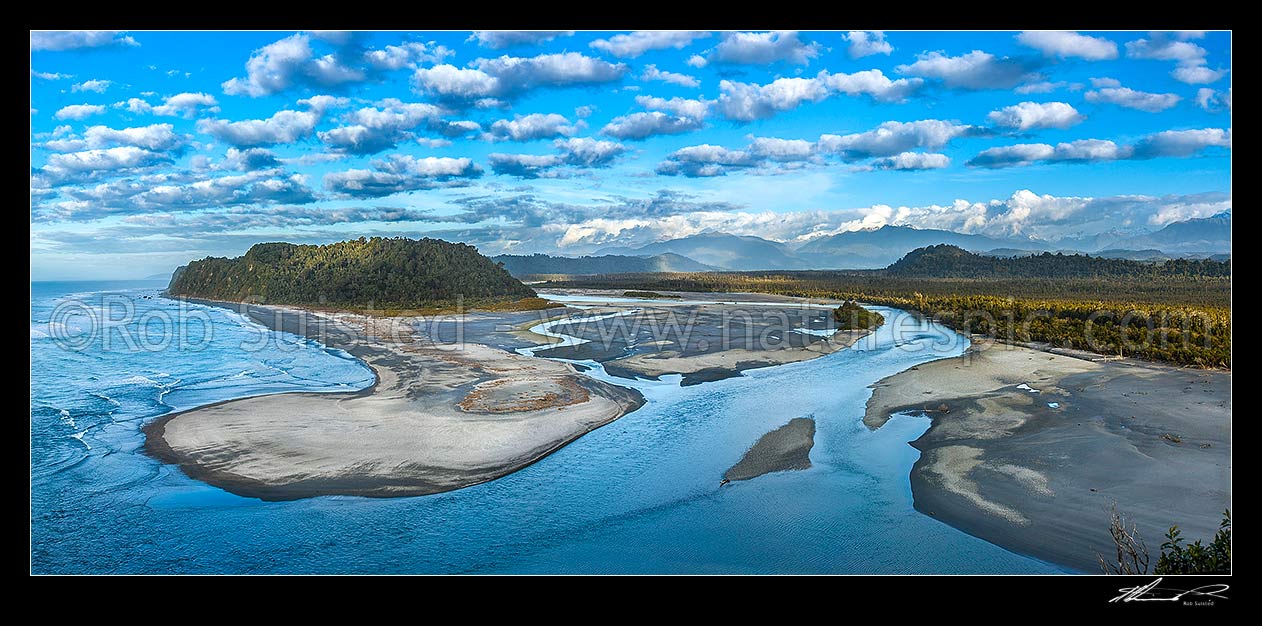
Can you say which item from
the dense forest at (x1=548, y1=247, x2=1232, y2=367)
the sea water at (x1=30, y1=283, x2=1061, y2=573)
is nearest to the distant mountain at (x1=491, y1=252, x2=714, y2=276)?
the dense forest at (x1=548, y1=247, x2=1232, y2=367)

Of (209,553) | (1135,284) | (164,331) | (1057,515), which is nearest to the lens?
(209,553)

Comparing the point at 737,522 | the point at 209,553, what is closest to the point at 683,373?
the point at 737,522

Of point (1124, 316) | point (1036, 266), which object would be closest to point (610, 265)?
point (1036, 266)

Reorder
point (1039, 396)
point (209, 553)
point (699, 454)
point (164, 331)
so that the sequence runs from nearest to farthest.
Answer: point (209, 553) → point (699, 454) → point (1039, 396) → point (164, 331)
